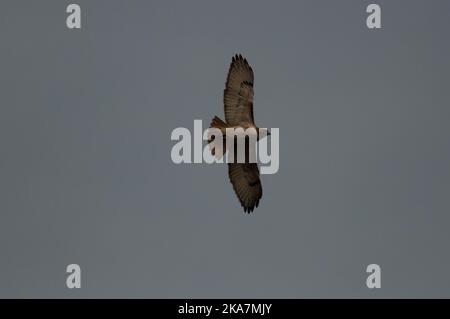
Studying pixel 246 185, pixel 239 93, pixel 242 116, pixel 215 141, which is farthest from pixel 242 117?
pixel 246 185

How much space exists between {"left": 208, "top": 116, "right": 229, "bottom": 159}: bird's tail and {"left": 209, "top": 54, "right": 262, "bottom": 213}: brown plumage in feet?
1.01

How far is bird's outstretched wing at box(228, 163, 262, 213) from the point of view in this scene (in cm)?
2139

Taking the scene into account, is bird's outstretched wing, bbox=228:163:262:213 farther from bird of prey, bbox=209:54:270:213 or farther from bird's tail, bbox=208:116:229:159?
bird's tail, bbox=208:116:229:159

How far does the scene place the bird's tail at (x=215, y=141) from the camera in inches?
790

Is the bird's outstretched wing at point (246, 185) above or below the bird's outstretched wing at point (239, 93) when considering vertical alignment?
below

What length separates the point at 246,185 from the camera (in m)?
21.5

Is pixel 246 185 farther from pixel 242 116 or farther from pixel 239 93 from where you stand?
pixel 239 93

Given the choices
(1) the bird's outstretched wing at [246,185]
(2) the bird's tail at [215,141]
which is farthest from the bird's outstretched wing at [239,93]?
(1) the bird's outstretched wing at [246,185]

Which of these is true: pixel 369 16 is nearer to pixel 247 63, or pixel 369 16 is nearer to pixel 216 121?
pixel 247 63

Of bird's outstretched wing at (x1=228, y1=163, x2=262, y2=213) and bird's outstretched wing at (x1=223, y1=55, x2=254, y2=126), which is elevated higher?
bird's outstretched wing at (x1=223, y1=55, x2=254, y2=126)

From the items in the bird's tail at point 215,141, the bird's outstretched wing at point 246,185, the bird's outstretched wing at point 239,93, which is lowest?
the bird's outstretched wing at point 246,185

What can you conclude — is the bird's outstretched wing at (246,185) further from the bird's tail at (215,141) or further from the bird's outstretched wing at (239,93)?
the bird's tail at (215,141)

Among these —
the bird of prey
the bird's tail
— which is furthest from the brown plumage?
the bird's tail
